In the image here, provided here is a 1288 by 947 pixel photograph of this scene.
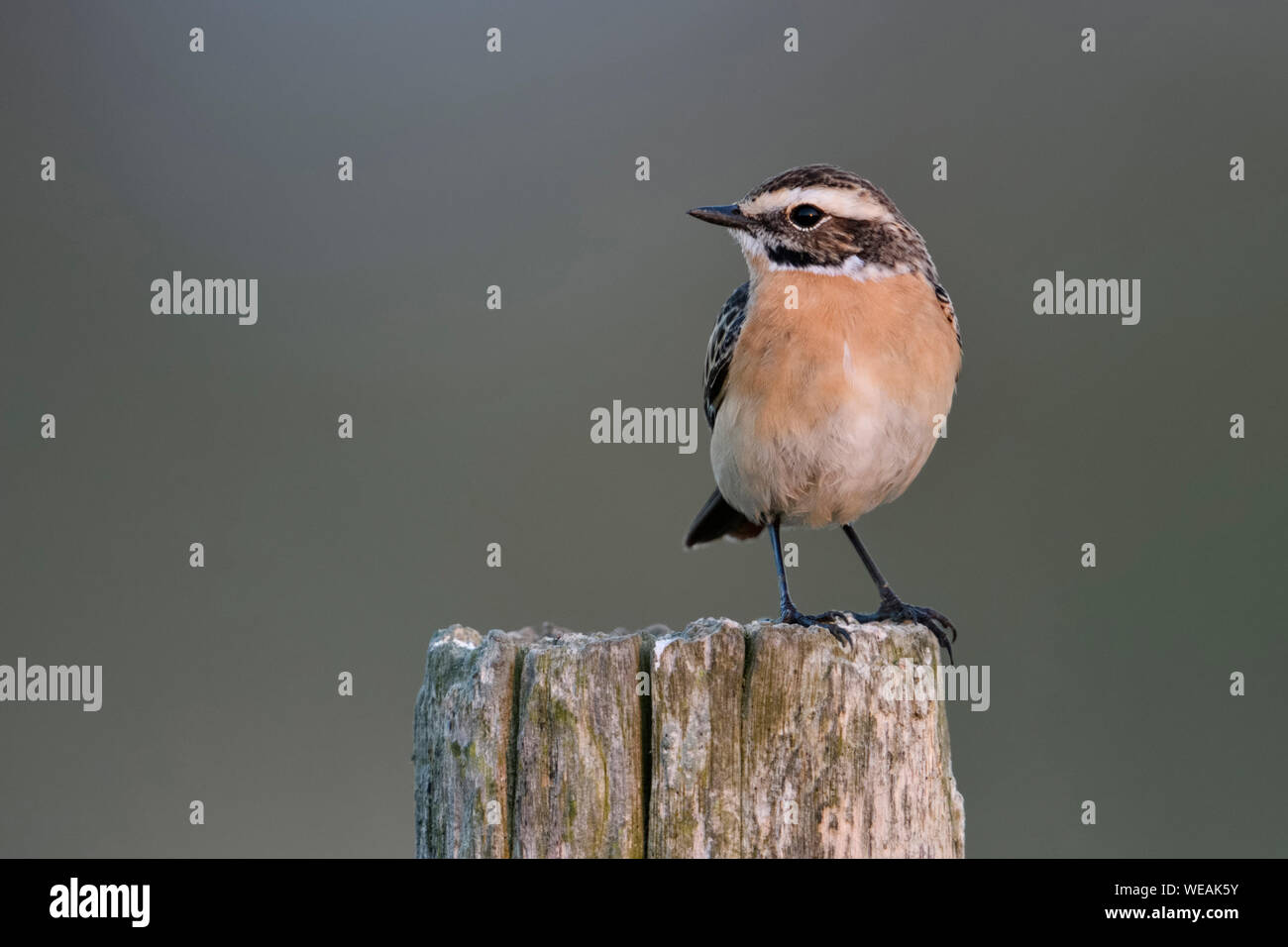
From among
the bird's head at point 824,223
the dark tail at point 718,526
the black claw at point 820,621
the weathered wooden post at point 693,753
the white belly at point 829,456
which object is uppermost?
the bird's head at point 824,223

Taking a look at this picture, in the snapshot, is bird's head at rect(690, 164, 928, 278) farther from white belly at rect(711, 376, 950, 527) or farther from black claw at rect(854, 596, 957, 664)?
black claw at rect(854, 596, 957, 664)

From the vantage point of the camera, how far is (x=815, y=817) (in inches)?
150

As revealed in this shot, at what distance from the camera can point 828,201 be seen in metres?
5.96

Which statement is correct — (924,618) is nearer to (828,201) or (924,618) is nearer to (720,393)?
(720,393)

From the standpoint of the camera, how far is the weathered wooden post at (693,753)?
3.81 meters

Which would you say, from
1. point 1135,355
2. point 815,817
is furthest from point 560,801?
point 1135,355

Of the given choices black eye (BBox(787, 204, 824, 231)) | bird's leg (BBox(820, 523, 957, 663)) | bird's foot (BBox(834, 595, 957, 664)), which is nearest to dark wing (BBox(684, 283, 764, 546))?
black eye (BBox(787, 204, 824, 231))

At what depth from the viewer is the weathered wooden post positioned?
12.5ft

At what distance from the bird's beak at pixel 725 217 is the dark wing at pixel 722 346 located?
0.31 m

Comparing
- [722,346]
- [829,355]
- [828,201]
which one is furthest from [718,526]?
[828,201]

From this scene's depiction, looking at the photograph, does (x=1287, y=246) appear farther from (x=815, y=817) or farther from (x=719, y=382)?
(x=815, y=817)

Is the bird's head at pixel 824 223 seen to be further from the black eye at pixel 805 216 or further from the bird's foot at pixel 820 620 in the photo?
the bird's foot at pixel 820 620

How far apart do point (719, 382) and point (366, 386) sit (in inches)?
214

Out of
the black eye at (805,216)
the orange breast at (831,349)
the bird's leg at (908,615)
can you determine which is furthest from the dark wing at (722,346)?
the bird's leg at (908,615)
